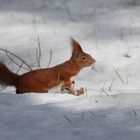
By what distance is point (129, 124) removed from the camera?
10.1ft

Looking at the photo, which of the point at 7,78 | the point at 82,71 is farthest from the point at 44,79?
Result: the point at 82,71

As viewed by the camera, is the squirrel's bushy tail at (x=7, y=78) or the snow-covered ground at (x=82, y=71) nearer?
the snow-covered ground at (x=82, y=71)

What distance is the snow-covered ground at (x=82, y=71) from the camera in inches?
122

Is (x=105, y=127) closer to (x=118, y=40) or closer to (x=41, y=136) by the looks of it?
(x=41, y=136)

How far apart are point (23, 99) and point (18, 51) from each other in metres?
1.88

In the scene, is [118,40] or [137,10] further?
[137,10]

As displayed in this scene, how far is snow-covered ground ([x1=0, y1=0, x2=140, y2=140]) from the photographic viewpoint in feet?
10.2

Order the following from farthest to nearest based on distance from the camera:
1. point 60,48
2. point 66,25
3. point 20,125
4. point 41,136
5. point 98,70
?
point 66,25 < point 60,48 < point 98,70 < point 20,125 < point 41,136

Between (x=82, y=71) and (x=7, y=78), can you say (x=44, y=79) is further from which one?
(x=82, y=71)

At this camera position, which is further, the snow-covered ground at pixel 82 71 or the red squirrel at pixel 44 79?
the red squirrel at pixel 44 79

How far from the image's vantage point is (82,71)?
5176 mm

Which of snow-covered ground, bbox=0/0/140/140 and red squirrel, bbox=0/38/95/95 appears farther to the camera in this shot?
red squirrel, bbox=0/38/95/95

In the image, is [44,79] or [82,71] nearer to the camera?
[44,79]

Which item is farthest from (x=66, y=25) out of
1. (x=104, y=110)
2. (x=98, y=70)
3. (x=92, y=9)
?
(x=104, y=110)
